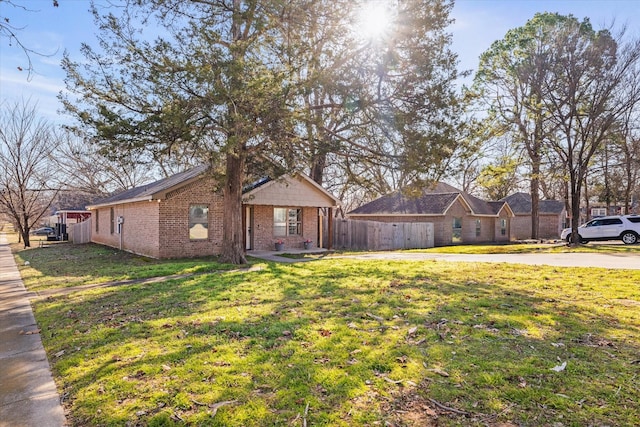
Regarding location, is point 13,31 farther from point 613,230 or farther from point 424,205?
point 613,230

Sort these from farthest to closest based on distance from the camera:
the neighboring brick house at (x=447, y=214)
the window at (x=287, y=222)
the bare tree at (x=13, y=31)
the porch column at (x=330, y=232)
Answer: the neighboring brick house at (x=447, y=214), the porch column at (x=330, y=232), the window at (x=287, y=222), the bare tree at (x=13, y=31)

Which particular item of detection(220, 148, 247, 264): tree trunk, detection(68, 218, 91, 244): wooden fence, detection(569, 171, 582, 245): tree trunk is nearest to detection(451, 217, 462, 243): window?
detection(569, 171, 582, 245): tree trunk

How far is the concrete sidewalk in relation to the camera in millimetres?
3236

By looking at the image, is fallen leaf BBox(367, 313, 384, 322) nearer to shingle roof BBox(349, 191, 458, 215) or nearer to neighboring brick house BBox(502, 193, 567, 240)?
shingle roof BBox(349, 191, 458, 215)

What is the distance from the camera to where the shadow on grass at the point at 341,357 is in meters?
3.21

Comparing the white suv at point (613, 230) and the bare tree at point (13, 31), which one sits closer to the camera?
the bare tree at point (13, 31)

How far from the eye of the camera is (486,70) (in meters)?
26.1

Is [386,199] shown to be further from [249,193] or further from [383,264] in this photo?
[383,264]

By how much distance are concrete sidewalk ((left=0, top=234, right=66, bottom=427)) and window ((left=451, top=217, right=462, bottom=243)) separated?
2684 cm

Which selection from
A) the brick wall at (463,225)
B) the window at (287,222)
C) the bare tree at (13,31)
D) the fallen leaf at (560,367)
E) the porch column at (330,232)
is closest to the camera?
the fallen leaf at (560,367)

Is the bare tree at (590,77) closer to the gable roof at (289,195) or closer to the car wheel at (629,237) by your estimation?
the car wheel at (629,237)

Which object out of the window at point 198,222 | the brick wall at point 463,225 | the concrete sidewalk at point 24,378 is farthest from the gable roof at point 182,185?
the brick wall at point 463,225

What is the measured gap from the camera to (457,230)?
29.6 m

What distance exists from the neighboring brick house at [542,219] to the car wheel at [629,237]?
16.6m
